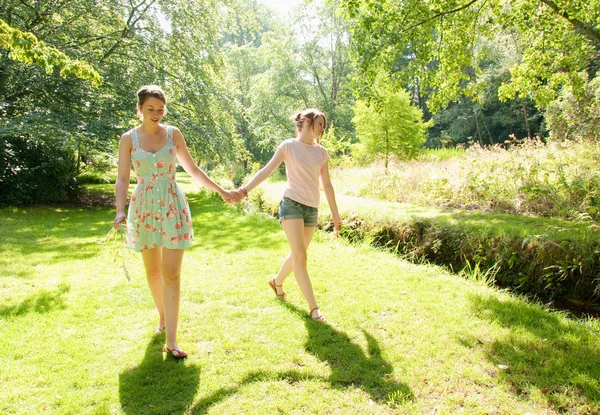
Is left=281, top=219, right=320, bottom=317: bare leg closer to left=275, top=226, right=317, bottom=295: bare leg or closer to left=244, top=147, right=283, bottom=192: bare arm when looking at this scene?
left=275, top=226, right=317, bottom=295: bare leg

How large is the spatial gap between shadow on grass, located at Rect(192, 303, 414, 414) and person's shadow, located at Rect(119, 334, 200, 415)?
163 millimetres

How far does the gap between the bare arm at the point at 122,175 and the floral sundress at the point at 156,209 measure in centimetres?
4

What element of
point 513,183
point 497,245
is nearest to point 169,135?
point 497,245

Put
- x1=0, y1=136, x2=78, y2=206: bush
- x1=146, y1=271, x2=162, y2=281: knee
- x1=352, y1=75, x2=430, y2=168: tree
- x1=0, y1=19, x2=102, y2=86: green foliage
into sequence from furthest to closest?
x1=352, y1=75, x2=430, y2=168: tree
x1=0, y1=136, x2=78, y2=206: bush
x1=0, y1=19, x2=102, y2=86: green foliage
x1=146, y1=271, x2=162, y2=281: knee

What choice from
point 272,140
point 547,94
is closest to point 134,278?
point 547,94

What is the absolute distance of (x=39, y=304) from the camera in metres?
4.32

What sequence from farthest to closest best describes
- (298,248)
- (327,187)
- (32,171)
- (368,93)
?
(32,171) → (368,93) → (327,187) → (298,248)

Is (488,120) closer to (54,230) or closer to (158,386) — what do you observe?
(54,230)

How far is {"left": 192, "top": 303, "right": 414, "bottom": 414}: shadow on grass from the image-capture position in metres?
2.77

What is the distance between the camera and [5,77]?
10.5 m

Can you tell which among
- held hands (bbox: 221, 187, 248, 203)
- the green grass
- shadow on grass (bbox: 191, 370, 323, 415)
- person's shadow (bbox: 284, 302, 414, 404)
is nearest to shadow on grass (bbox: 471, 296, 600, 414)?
→ the green grass

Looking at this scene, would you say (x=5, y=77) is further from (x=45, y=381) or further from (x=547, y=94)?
(x=547, y=94)

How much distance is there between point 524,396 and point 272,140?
78.9 ft

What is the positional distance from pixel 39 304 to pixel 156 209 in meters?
2.23
